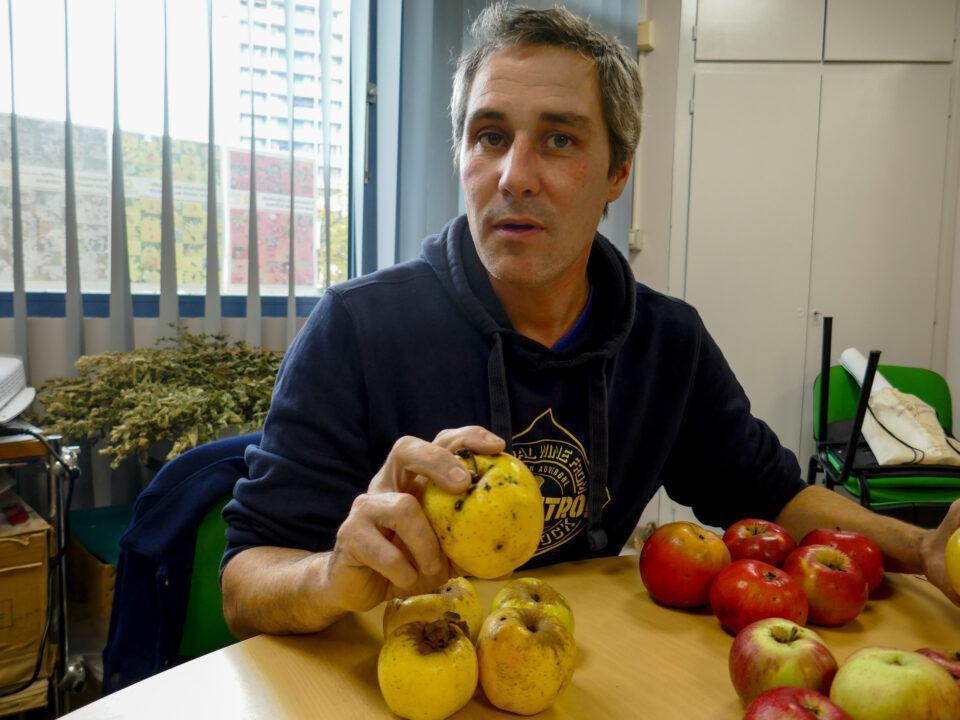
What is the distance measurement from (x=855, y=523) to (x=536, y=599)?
67cm

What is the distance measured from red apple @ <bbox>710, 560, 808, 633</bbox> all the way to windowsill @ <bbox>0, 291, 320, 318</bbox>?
2131 mm

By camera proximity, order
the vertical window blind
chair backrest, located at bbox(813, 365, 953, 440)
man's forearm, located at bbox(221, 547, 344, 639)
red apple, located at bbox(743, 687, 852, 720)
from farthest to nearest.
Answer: chair backrest, located at bbox(813, 365, 953, 440) < the vertical window blind < man's forearm, located at bbox(221, 547, 344, 639) < red apple, located at bbox(743, 687, 852, 720)

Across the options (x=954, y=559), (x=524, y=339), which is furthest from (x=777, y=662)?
A: (x=524, y=339)

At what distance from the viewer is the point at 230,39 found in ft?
7.97

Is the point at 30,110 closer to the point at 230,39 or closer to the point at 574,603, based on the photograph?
the point at 230,39

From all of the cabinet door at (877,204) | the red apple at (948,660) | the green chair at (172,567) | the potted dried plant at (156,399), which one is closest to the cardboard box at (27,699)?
the potted dried plant at (156,399)

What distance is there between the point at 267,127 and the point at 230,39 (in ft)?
1.01

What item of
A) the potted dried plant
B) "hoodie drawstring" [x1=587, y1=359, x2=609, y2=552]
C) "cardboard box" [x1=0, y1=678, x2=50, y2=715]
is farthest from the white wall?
"cardboard box" [x1=0, y1=678, x2=50, y2=715]

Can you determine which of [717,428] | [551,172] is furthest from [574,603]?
[551,172]

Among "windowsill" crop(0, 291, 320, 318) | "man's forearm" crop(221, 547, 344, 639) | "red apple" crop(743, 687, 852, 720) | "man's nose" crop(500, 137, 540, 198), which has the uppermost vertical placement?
"man's nose" crop(500, 137, 540, 198)

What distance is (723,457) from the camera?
4.33 feet

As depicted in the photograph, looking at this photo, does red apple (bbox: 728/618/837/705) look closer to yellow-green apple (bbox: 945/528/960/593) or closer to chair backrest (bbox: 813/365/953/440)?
yellow-green apple (bbox: 945/528/960/593)

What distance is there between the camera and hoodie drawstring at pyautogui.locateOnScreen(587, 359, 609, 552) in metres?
1.15

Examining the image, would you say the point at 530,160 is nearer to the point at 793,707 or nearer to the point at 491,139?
the point at 491,139
